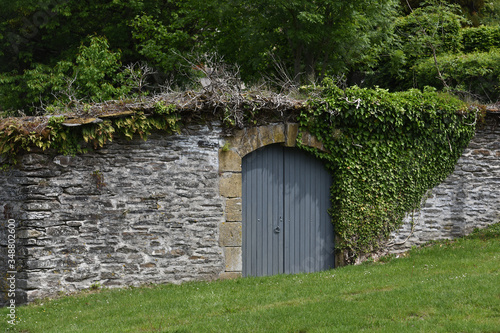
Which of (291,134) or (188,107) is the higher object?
(188,107)

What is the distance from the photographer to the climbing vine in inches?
362

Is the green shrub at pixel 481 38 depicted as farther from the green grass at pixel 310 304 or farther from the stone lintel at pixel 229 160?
the stone lintel at pixel 229 160

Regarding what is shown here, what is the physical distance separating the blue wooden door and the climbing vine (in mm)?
264

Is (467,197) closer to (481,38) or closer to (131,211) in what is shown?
(481,38)

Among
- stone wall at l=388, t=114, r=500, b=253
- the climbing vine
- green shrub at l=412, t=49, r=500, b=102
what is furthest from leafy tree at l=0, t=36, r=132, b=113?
green shrub at l=412, t=49, r=500, b=102

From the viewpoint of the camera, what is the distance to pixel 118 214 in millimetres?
8266

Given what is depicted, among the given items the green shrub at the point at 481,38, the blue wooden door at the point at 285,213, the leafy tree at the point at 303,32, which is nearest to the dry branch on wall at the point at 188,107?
the blue wooden door at the point at 285,213

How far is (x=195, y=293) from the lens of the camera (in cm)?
763

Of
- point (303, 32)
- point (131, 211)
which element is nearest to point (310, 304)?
point (131, 211)

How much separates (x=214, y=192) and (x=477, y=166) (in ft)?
18.0

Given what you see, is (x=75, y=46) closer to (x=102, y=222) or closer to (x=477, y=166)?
(x=102, y=222)

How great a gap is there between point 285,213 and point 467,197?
13.0 ft

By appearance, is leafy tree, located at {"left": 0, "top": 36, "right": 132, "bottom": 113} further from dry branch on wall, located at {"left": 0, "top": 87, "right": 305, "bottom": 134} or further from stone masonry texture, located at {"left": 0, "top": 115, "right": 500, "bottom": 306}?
stone masonry texture, located at {"left": 0, "top": 115, "right": 500, "bottom": 306}

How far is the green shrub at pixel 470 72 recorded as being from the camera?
42.1ft
